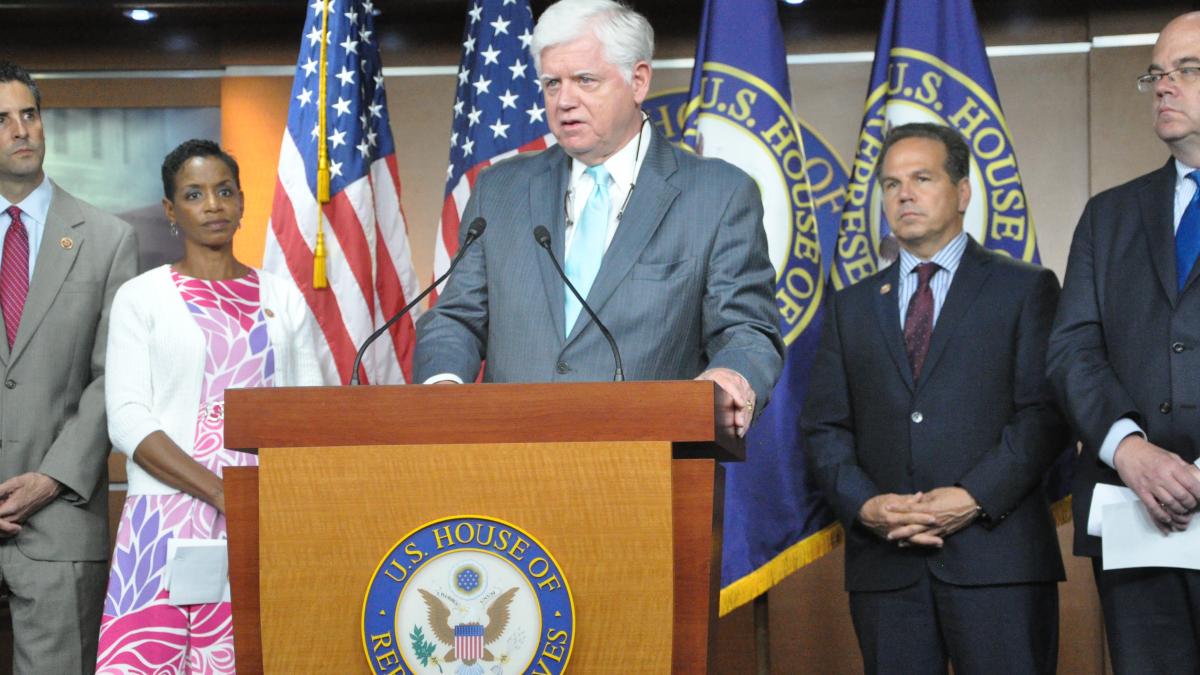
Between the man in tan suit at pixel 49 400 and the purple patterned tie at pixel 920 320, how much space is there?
84.1 inches

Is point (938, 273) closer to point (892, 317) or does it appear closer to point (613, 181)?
point (892, 317)

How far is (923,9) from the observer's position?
14.0ft

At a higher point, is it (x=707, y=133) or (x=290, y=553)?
(x=707, y=133)

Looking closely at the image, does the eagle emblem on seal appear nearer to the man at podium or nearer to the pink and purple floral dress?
the man at podium

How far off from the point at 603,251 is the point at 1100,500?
1298 millimetres

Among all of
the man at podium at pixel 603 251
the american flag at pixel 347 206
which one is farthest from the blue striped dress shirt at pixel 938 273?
the american flag at pixel 347 206

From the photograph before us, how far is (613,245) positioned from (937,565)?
1549 millimetres

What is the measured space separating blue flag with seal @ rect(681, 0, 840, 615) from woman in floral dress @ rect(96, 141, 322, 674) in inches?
51.5

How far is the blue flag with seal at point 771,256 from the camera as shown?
3.99 meters

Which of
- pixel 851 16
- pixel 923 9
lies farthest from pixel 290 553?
pixel 851 16

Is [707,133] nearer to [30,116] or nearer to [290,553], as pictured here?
[30,116]

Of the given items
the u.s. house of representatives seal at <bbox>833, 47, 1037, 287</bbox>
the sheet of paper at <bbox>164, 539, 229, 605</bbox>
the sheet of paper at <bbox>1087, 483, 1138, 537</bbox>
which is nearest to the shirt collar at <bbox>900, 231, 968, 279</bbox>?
the u.s. house of representatives seal at <bbox>833, 47, 1037, 287</bbox>

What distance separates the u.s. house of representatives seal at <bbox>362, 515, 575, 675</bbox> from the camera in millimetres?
1697

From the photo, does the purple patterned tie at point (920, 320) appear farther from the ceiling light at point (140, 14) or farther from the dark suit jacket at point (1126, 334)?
the ceiling light at point (140, 14)
